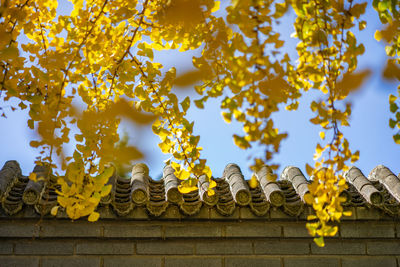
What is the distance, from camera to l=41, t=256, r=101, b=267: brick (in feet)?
11.6

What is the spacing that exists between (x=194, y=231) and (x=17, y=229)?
1266 mm

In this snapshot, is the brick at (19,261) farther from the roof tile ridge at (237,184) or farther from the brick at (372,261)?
the brick at (372,261)

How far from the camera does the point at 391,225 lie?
3.73m

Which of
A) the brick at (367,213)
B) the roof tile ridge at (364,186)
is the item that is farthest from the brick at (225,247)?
the roof tile ridge at (364,186)

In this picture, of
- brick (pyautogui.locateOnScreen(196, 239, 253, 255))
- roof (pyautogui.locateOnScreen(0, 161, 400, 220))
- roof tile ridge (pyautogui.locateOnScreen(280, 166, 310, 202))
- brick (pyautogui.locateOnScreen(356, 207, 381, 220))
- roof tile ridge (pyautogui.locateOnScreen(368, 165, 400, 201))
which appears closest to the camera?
roof (pyautogui.locateOnScreen(0, 161, 400, 220))

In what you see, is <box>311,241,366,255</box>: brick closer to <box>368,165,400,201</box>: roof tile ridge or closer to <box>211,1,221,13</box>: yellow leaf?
<box>368,165,400,201</box>: roof tile ridge

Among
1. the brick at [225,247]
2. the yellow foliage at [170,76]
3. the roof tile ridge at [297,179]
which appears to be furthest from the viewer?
the roof tile ridge at [297,179]

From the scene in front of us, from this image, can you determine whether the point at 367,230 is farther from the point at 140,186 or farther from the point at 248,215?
the point at 140,186

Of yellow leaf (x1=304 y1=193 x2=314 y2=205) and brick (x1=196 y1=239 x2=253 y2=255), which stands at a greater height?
brick (x1=196 y1=239 x2=253 y2=255)

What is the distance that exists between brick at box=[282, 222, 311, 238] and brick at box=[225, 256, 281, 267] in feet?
0.69

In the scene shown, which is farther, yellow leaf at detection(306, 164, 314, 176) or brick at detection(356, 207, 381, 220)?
brick at detection(356, 207, 381, 220)

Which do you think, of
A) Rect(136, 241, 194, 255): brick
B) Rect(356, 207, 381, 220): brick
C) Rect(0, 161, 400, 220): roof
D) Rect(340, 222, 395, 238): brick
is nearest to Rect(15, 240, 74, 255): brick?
Rect(0, 161, 400, 220): roof

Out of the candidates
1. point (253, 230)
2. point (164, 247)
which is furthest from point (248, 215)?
point (164, 247)

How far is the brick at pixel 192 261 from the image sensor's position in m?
3.56
